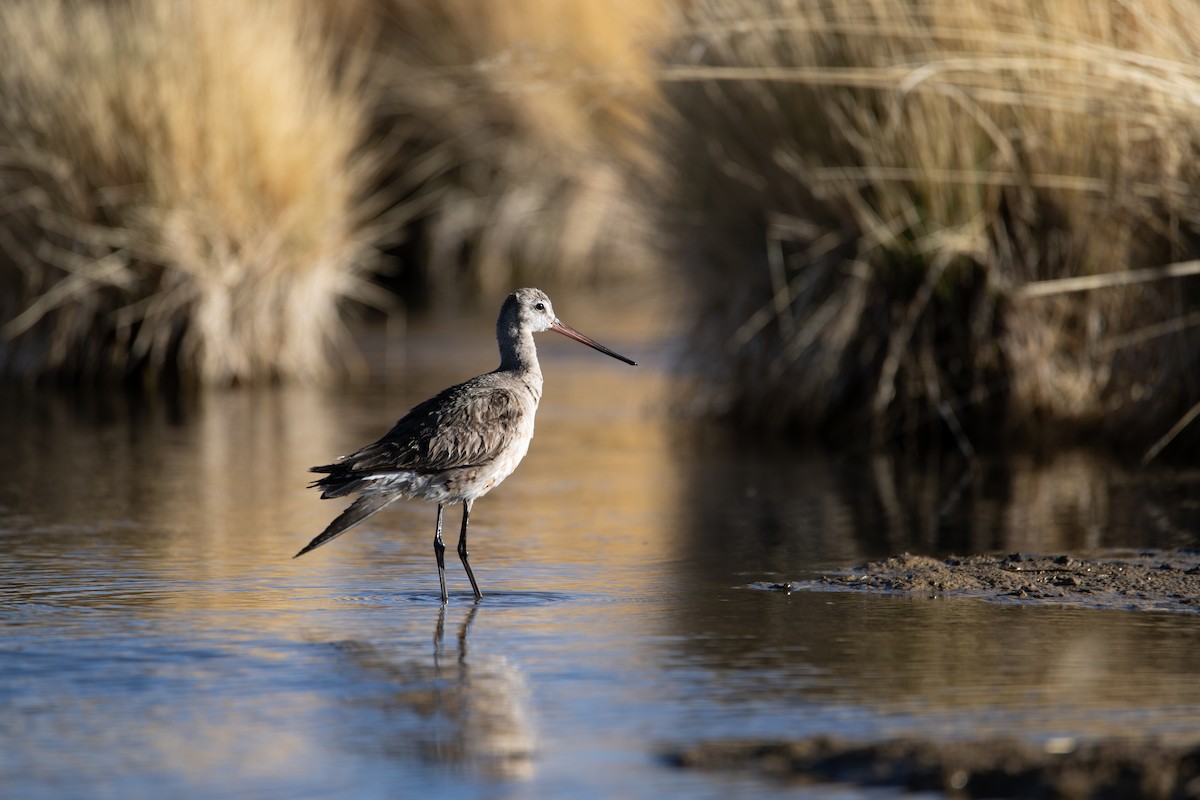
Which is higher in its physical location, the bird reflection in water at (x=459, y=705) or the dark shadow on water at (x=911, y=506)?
the dark shadow on water at (x=911, y=506)

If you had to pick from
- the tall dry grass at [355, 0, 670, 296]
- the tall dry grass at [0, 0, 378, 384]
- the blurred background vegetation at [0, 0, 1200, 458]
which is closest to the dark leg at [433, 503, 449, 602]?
the blurred background vegetation at [0, 0, 1200, 458]

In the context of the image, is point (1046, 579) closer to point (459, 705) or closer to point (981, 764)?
point (981, 764)

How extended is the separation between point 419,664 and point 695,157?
17.6ft

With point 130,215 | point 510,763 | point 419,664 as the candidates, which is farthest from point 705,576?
point 130,215

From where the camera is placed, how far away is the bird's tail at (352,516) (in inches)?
245

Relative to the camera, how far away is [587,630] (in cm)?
587

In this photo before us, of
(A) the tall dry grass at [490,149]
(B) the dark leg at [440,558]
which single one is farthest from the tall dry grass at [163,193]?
(B) the dark leg at [440,558]

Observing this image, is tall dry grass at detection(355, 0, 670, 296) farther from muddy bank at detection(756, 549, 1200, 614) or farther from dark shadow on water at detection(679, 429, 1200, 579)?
muddy bank at detection(756, 549, 1200, 614)

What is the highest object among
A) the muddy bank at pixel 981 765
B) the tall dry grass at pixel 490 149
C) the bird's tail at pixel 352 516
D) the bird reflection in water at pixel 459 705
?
the tall dry grass at pixel 490 149

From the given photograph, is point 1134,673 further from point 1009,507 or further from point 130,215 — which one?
point 130,215

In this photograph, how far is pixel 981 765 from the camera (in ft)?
14.0

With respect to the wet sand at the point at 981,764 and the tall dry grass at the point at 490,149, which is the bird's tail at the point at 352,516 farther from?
the tall dry grass at the point at 490,149

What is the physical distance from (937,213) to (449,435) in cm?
371

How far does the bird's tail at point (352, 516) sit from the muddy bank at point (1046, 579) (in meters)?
1.39
